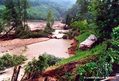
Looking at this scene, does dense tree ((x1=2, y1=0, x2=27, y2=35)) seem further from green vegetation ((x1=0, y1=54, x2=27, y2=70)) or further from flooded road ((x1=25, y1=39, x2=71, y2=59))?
green vegetation ((x1=0, y1=54, x2=27, y2=70))

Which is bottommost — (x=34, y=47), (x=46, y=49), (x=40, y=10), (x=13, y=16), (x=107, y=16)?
(x=40, y=10)

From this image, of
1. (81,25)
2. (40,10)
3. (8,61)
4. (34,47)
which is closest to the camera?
(8,61)

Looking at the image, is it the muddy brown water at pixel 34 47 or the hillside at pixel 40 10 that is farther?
the hillside at pixel 40 10

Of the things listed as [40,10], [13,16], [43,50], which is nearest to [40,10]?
[40,10]

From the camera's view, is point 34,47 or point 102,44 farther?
point 34,47

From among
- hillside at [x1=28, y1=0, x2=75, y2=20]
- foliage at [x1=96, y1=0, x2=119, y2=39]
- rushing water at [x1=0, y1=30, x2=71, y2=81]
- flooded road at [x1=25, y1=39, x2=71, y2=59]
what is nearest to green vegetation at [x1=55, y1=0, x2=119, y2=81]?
foliage at [x1=96, y1=0, x2=119, y2=39]

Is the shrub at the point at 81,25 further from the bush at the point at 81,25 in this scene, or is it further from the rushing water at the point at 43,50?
the rushing water at the point at 43,50

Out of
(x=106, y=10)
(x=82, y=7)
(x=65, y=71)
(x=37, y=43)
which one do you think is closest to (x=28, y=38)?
(x=37, y=43)

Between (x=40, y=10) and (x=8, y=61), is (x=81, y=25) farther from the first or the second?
(x=40, y=10)

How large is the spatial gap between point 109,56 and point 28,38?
37145mm

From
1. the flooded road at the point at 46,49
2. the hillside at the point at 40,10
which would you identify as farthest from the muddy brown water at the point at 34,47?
the hillside at the point at 40,10

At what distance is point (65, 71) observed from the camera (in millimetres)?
21984

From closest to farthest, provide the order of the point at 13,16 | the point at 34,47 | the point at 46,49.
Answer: the point at 46,49 < the point at 34,47 < the point at 13,16

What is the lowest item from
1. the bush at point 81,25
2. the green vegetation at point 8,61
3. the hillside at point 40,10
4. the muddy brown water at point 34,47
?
the hillside at point 40,10
